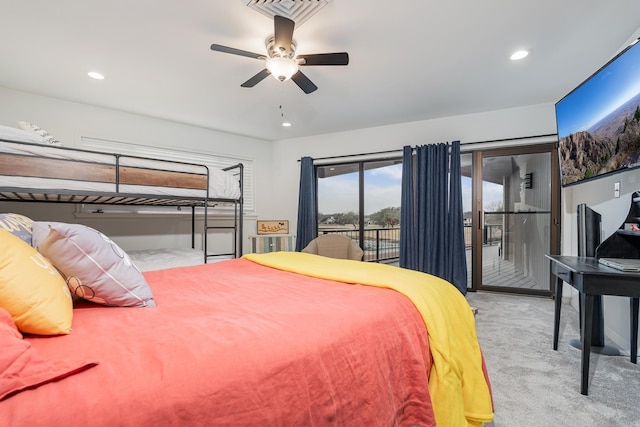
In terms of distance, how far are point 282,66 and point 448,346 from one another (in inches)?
78.6

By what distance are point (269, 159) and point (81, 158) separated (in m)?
3.11

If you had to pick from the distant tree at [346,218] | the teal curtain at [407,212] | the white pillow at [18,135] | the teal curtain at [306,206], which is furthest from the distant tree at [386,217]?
the white pillow at [18,135]

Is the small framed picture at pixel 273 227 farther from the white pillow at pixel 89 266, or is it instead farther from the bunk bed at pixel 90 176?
the white pillow at pixel 89 266

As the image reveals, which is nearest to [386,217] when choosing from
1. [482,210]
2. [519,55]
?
[482,210]

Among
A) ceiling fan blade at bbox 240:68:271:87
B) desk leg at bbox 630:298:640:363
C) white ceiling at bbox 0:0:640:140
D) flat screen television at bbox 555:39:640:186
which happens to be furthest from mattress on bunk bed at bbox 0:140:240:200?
desk leg at bbox 630:298:640:363

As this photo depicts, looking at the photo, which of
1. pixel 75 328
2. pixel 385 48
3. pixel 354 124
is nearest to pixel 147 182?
pixel 75 328

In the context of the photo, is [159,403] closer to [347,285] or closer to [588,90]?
[347,285]

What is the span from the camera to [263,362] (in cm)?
72

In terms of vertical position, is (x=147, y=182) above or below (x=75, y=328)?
above

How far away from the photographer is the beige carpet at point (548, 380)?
1468 millimetres

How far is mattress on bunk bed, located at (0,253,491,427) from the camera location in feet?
1.86

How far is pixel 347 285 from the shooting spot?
1.42 metres

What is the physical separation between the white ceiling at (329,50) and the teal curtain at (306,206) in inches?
49.4

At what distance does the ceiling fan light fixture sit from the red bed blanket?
160 cm
